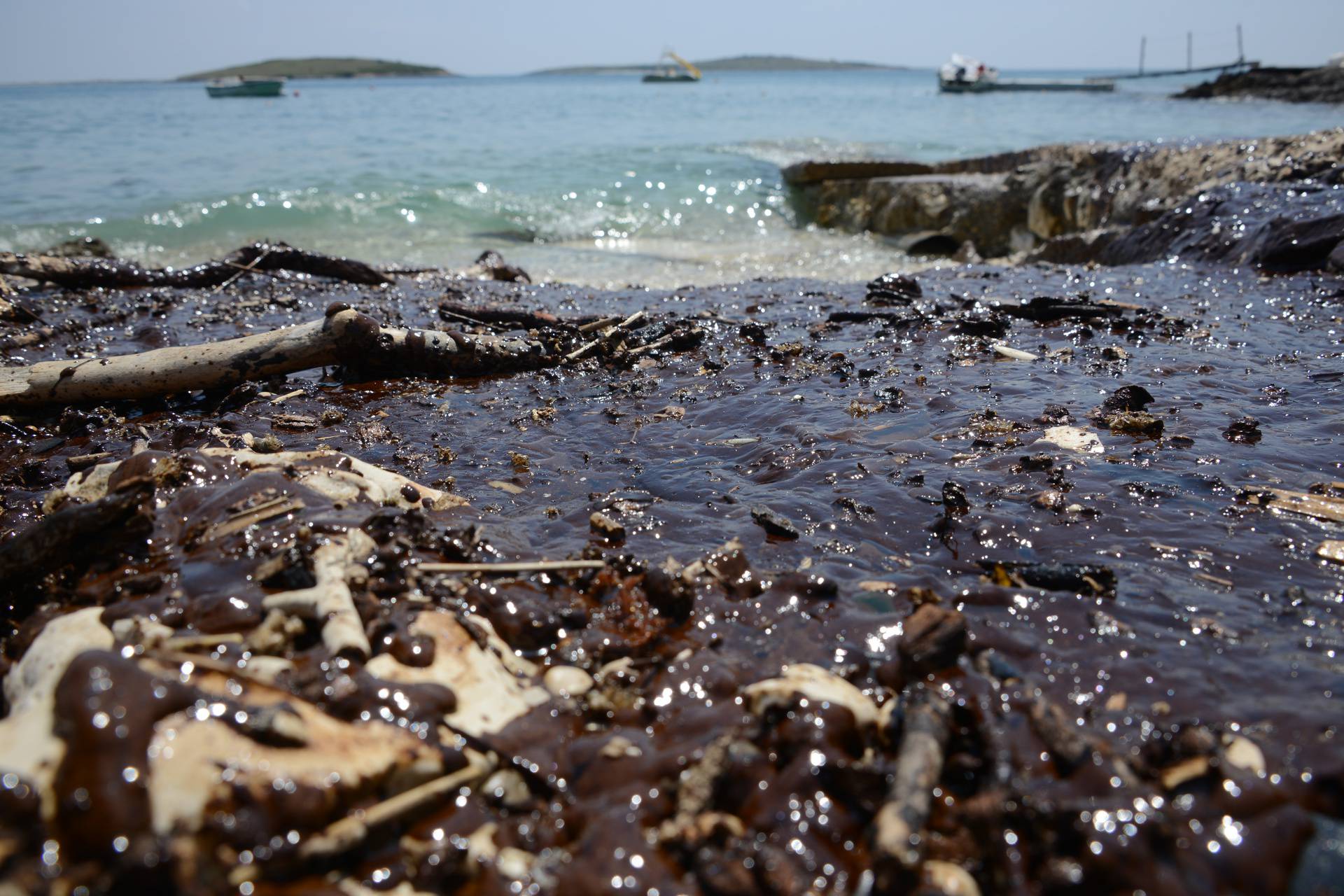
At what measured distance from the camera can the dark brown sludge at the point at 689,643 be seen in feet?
5.44

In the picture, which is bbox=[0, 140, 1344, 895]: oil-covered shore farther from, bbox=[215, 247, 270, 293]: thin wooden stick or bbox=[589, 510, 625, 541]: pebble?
bbox=[215, 247, 270, 293]: thin wooden stick

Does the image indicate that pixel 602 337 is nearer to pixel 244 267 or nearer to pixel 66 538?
pixel 66 538

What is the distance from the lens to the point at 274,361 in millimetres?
5230

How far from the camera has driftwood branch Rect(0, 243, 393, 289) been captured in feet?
25.2

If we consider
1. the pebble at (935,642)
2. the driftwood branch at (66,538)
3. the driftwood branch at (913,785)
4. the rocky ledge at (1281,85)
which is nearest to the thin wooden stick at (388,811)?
the driftwood branch at (913,785)

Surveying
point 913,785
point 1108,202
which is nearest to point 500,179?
point 1108,202

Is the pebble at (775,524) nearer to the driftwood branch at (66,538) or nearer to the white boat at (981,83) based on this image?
the driftwood branch at (66,538)

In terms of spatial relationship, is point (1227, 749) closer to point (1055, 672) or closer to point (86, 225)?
point (1055, 672)

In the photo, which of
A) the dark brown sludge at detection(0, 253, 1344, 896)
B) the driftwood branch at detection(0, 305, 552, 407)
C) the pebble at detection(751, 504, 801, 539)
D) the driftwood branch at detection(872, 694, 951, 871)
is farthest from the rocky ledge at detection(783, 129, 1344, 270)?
the driftwood branch at detection(872, 694, 951, 871)

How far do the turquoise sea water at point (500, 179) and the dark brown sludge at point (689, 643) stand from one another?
25.7 ft

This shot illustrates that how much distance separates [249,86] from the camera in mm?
62781

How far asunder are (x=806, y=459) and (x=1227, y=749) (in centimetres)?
225

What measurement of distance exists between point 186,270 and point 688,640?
28.1 feet

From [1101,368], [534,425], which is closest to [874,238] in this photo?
[1101,368]
